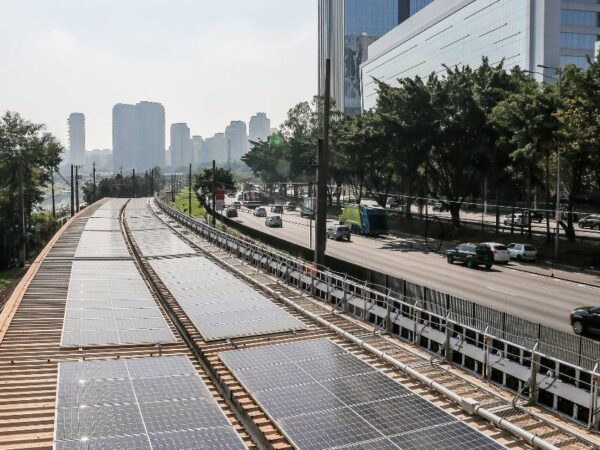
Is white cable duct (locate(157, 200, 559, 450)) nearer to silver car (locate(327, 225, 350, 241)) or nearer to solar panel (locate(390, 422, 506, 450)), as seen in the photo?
solar panel (locate(390, 422, 506, 450))

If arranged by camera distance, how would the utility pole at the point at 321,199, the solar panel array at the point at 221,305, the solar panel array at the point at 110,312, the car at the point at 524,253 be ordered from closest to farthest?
the solar panel array at the point at 110,312 → the solar panel array at the point at 221,305 → the utility pole at the point at 321,199 → the car at the point at 524,253

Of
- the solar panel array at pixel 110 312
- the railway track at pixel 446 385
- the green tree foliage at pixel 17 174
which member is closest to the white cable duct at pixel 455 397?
the railway track at pixel 446 385

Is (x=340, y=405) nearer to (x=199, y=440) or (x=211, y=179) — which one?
(x=199, y=440)

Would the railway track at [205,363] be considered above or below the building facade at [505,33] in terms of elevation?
below

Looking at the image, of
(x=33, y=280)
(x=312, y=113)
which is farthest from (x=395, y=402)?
(x=312, y=113)

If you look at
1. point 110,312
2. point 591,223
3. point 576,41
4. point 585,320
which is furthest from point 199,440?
point 576,41

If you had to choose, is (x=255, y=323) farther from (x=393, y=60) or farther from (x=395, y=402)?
(x=393, y=60)

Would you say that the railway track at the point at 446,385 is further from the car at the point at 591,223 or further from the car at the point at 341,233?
the car at the point at 591,223

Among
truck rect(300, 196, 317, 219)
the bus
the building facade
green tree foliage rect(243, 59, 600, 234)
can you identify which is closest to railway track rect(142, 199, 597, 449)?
green tree foliage rect(243, 59, 600, 234)
